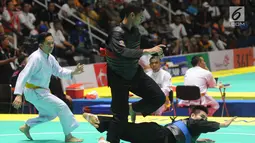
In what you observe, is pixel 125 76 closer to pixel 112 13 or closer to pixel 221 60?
pixel 112 13

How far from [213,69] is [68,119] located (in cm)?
1357

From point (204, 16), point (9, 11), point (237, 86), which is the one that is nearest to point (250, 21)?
point (204, 16)

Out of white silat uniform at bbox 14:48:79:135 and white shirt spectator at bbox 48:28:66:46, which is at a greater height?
white shirt spectator at bbox 48:28:66:46

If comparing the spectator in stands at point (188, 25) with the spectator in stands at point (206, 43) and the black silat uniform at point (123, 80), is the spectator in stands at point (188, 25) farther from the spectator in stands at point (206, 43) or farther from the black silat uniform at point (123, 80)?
the black silat uniform at point (123, 80)

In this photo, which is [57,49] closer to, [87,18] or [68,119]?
[87,18]

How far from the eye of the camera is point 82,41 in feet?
66.0

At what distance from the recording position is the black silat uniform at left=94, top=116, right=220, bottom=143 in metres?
8.42

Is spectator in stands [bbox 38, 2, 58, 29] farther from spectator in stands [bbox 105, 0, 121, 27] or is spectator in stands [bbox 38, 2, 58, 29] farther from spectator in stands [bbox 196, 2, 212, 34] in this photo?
spectator in stands [bbox 196, 2, 212, 34]

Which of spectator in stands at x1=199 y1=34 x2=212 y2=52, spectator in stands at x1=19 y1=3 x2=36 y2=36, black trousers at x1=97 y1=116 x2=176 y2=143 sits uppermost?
spectator in stands at x1=19 y1=3 x2=36 y2=36

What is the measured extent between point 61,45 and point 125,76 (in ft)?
34.4

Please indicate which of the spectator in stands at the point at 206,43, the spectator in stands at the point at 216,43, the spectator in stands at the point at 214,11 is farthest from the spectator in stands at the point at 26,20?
the spectator in stands at the point at 214,11

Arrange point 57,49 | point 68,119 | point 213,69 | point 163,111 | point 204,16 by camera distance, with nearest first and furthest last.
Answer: point 68,119
point 163,111
point 57,49
point 213,69
point 204,16

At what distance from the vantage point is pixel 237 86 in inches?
689

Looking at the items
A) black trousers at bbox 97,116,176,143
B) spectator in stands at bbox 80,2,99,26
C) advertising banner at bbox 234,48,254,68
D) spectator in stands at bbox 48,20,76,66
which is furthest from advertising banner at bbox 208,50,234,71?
black trousers at bbox 97,116,176,143
